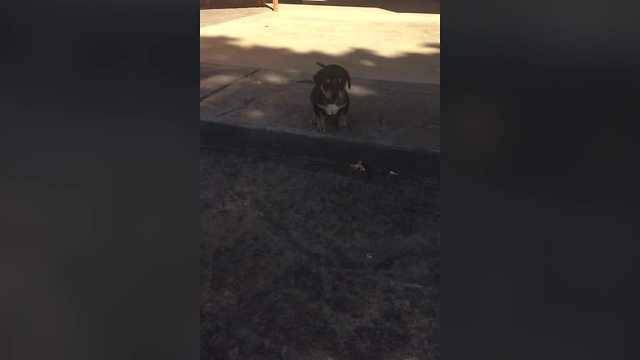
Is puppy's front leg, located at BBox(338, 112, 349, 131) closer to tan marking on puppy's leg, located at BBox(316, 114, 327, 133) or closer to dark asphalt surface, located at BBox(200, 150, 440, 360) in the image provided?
tan marking on puppy's leg, located at BBox(316, 114, 327, 133)

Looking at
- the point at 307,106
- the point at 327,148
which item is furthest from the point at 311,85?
the point at 327,148

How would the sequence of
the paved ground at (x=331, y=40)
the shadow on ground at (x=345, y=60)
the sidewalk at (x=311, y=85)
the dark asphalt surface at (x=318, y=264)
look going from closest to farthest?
the dark asphalt surface at (x=318, y=264) → the sidewalk at (x=311, y=85) → the shadow on ground at (x=345, y=60) → the paved ground at (x=331, y=40)

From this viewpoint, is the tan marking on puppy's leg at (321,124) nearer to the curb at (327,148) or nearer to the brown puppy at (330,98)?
the brown puppy at (330,98)

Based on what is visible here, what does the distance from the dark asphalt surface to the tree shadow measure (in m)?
9.13

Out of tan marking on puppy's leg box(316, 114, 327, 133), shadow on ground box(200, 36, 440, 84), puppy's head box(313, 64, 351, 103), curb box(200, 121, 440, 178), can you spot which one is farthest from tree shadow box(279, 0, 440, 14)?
curb box(200, 121, 440, 178)

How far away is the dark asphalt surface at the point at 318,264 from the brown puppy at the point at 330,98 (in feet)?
1.56

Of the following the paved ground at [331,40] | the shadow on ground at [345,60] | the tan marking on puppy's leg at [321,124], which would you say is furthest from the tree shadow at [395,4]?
the tan marking on puppy's leg at [321,124]

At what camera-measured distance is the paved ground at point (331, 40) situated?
19.6 ft

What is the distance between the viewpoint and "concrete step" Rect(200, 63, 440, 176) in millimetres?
3570
